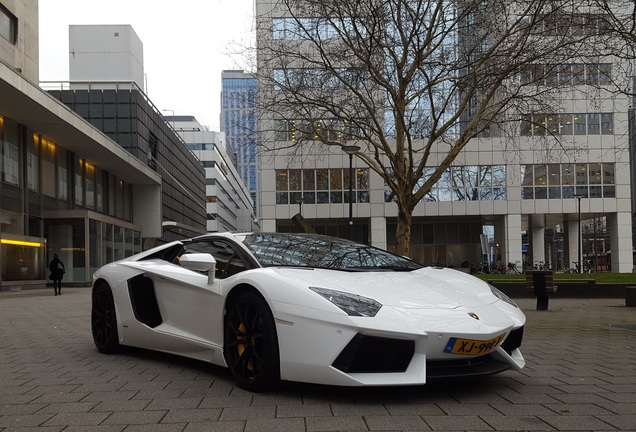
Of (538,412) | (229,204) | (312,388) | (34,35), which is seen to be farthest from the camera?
(229,204)

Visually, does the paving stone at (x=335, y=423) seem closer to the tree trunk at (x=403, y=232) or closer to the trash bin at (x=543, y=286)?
the trash bin at (x=543, y=286)

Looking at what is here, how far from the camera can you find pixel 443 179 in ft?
130

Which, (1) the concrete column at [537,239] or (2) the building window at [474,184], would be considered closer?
(2) the building window at [474,184]

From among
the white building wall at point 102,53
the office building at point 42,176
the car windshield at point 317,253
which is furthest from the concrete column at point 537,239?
the car windshield at point 317,253

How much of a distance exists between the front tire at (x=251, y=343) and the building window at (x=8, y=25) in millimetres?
29026

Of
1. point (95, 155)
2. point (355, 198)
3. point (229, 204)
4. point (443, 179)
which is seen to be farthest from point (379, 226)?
point (229, 204)

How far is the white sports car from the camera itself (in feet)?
12.1

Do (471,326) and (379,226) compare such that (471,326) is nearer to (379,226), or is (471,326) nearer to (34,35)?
(34,35)

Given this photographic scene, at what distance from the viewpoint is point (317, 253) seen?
16.0 feet

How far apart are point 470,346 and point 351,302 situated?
31.8 inches

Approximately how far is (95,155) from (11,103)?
11051mm

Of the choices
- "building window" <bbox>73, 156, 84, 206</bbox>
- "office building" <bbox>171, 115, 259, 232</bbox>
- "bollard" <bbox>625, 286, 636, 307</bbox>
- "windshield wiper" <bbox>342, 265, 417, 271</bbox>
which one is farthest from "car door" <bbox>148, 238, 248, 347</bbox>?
"office building" <bbox>171, 115, 259, 232</bbox>

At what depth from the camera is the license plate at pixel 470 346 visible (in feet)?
12.3

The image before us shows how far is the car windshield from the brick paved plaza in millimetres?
929
